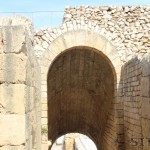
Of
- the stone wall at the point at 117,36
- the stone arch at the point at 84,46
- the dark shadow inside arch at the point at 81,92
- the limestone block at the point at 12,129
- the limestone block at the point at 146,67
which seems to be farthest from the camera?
the dark shadow inside arch at the point at 81,92

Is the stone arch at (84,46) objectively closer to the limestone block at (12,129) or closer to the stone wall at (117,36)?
the stone wall at (117,36)

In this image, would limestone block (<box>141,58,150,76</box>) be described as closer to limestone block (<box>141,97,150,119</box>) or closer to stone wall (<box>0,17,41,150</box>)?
limestone block (<box>141,97,150,119</box>)

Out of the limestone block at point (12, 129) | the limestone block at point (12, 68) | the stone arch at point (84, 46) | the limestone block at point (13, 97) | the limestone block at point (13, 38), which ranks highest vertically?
the stone arch at point (84, 46)

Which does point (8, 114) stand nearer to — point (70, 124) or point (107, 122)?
point (107, 122)

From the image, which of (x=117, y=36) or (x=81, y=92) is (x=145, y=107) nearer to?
(x=117, y=36)

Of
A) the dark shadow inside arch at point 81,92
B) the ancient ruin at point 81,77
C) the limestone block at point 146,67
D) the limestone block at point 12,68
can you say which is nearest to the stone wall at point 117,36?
the ancient ruin at point 81,77

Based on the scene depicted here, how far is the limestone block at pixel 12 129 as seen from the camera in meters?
4.12

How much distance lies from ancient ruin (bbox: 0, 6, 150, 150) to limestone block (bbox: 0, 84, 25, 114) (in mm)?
11

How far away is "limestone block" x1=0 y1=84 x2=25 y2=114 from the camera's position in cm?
415

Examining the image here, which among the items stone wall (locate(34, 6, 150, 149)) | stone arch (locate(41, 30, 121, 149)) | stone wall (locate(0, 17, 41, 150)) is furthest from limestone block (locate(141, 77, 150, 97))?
stone wall (locate(0, 17, 41, 150))

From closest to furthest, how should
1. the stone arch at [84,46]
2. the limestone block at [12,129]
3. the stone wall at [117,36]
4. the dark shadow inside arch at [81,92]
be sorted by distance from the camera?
the limestone block at [12,129] < the stone wall at [117,36] < the stone arch at [84,46] < the dark shadow inside arch at [81,92]

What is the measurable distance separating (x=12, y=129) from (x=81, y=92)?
1061cm

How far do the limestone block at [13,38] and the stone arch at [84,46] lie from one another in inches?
244

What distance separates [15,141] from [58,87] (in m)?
9.27
